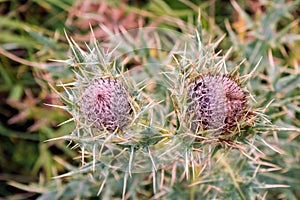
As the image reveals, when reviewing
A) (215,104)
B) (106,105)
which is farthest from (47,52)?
(215,104)

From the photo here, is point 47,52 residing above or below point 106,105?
above

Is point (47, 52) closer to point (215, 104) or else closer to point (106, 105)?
point (106, 105)

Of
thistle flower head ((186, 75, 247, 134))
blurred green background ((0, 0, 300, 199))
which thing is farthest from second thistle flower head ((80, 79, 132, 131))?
blurred green background ((0, 0, 300, 199))

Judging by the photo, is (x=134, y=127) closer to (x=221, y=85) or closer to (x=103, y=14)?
(x=221, y=85)

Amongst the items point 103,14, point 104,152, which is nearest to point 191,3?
point 103,14

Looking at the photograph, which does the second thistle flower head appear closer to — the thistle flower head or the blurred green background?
the thistle flower head

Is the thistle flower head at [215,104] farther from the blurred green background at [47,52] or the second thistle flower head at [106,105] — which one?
the blurred green background at [47,52]
